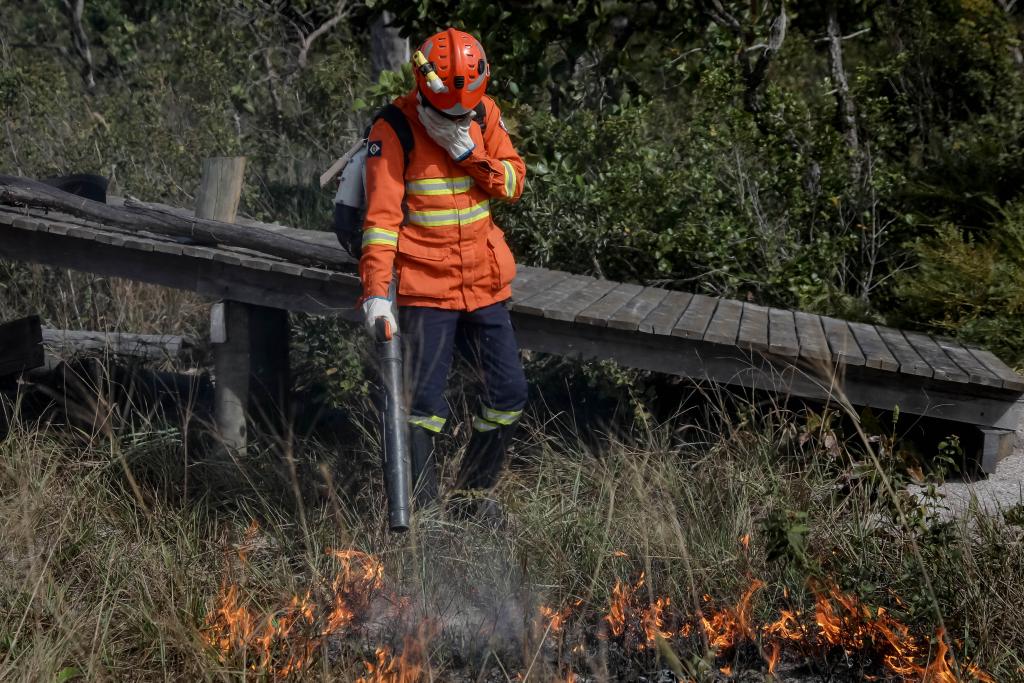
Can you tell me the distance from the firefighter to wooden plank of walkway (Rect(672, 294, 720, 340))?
0.81 meters

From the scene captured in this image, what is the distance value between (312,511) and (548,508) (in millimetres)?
887

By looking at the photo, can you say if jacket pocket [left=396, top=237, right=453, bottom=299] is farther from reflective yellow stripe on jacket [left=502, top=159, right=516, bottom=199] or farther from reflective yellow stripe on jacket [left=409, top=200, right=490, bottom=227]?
reflective yellow stripe on jacket [left=502, top=159, right=516, bottom=199]

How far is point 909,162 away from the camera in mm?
6879

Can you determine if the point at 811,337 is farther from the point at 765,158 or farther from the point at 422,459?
the point at 765,158

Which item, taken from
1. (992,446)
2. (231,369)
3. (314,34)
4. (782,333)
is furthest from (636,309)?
(314,34)

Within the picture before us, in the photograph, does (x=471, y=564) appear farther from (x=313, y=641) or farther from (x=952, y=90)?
→ (x=952, y=90)

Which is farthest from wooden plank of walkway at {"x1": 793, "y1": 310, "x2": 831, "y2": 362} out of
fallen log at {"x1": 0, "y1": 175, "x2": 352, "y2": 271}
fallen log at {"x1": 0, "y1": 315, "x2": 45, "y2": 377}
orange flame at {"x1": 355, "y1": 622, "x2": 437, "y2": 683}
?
fallen log at {"x1": 0, "y1": 315, "x2": 45, "y2": 377}

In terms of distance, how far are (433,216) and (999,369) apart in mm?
2537

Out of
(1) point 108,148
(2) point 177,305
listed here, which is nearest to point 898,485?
(2) point 177,305

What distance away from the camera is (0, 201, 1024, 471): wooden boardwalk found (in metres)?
4.58

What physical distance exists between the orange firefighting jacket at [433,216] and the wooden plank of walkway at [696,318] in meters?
0.94

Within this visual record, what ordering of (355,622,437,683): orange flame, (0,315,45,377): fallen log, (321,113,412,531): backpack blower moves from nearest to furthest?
(355,622,437,683): orange flame → (321,113,412,531): backpack blower → (0,315,45,377): fallen log

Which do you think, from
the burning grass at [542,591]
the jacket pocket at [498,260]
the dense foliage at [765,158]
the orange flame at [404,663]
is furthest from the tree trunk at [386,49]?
the orange flame at [404,663]

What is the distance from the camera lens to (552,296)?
5082 mm
